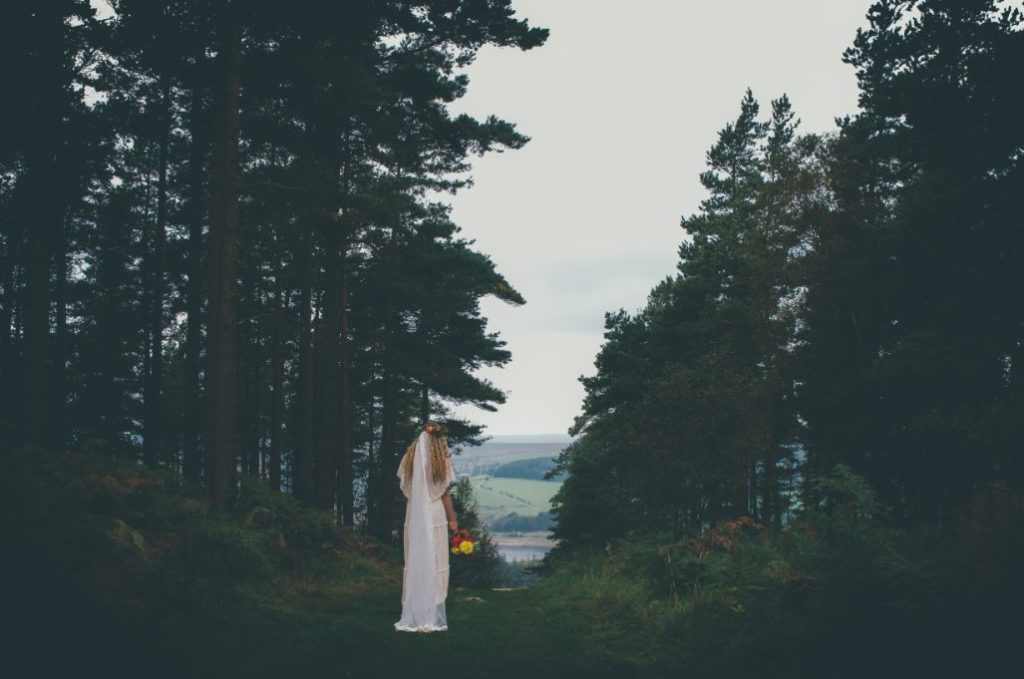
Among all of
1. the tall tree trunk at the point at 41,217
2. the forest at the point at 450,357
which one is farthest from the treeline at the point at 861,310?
the tall tree trunk at the point at 41,217

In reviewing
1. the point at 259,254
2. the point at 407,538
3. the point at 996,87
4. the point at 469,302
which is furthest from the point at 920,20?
the point at 259,254

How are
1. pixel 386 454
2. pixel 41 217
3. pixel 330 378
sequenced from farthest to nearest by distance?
pixel 386 454 < pixel 330 378 < pixel 41 217

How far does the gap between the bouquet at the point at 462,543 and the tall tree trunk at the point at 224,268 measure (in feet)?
22.4

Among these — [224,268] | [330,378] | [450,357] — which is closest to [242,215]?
[224,268]

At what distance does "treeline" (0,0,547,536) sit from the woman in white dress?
19.1 feet

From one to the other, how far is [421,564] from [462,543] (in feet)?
2.91

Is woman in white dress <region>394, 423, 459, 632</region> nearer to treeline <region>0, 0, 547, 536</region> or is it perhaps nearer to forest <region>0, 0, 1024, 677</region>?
forest <region>0, 0, 1024, 677</region>

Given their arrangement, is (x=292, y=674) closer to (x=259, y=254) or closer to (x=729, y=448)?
(x=729, y=448)

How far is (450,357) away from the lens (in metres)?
31.5

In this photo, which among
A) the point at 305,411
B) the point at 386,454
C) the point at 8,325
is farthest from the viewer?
the point at 386,454

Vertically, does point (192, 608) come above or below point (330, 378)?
below

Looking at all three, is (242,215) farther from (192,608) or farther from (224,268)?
(192,608)

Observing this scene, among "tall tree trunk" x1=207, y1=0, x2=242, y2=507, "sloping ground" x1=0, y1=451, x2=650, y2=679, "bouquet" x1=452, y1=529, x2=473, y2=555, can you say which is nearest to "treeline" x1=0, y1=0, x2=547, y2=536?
"tall tree trunk" x1=207, y1=0, x2=242, y2=507

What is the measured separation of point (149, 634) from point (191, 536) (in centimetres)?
360
